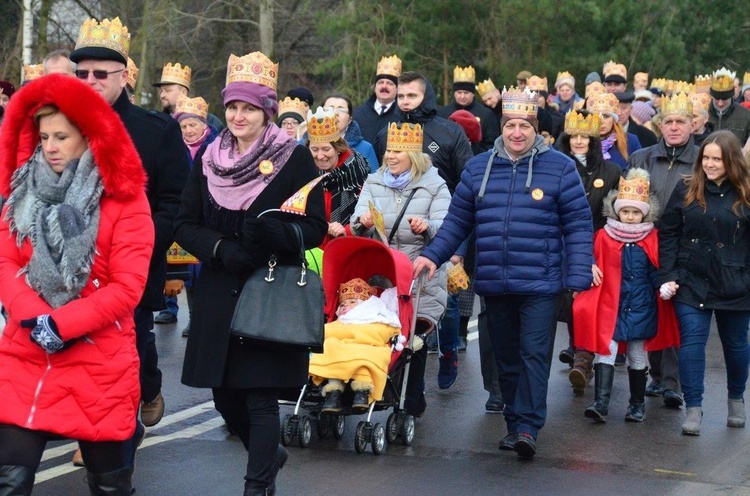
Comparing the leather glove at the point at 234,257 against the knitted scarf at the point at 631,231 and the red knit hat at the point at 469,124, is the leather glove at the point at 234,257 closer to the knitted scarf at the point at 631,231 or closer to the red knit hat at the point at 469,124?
the knitted scarf at the point at 631,231

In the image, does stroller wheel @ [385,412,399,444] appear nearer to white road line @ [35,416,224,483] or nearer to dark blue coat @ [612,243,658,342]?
white road line @ [35,416,224,483]

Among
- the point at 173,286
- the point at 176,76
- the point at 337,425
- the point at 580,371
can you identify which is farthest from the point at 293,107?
the point at 337,425

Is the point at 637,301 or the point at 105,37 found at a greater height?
the point at 105,37

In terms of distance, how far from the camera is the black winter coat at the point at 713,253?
30.3 ft

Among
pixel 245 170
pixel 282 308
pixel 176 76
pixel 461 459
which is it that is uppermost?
pixel 176 76

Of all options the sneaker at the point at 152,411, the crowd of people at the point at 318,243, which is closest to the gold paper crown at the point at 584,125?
the crowd of people at the point at 318,243

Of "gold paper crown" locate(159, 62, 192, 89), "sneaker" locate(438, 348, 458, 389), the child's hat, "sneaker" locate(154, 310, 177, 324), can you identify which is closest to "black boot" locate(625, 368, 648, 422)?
the child's hat

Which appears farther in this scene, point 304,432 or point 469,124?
point 469,124

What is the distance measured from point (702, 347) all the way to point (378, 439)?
8.12 ft

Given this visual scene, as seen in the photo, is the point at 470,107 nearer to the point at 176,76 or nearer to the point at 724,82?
the point at 724,82

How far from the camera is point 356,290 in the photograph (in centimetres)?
868

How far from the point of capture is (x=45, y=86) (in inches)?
219

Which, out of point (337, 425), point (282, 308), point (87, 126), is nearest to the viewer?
point (87, 126)

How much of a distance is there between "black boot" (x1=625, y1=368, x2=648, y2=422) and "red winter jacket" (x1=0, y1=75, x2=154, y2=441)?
4.78 metres
